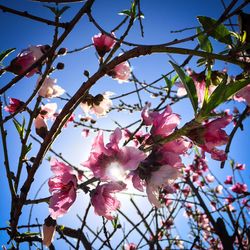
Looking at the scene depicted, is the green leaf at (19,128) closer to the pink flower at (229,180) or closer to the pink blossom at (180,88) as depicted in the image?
the pink blossom at (180,88)

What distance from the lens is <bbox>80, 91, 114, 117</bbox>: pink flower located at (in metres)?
2.01

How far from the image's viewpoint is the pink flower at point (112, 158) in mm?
914

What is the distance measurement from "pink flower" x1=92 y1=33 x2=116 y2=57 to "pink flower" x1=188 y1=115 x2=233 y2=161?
926 mm

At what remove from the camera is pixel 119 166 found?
0.96m

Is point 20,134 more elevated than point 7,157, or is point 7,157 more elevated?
point 20,134

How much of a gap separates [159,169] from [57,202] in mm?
386

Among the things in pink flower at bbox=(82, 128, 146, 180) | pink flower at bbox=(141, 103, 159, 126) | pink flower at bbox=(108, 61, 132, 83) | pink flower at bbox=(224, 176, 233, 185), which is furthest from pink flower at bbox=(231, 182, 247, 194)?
pink flower at bbox=(82, 128, 146, 180)

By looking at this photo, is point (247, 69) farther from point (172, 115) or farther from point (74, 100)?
point (74, 100)

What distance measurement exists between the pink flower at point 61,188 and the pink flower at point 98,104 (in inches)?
36.2

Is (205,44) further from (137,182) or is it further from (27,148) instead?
(27,148)

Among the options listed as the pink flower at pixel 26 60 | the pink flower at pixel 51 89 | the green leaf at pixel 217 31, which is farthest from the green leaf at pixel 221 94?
the pink flower at pixel 51 89

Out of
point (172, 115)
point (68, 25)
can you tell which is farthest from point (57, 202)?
point (68, 25)

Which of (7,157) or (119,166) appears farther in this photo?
(7,157)

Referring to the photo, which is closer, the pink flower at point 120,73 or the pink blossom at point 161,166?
the pink blossom at point 161,166
